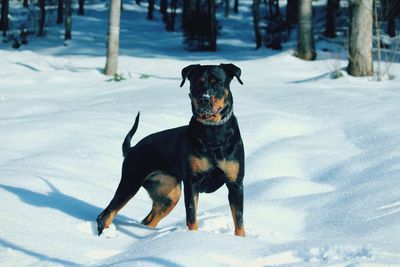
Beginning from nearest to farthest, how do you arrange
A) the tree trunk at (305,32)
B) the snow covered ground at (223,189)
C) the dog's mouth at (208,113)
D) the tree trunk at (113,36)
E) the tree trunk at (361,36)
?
the snow covered ground at (223,189)
the dog's mouth at (208,113)
the tree trunk at (361,36)
the tree trunk at (113,36)
the tree trunk at (305,32)

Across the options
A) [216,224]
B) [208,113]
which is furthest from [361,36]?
[208,113]

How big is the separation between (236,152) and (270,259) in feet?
2.56

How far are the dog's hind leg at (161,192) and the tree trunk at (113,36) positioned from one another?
35.7ft


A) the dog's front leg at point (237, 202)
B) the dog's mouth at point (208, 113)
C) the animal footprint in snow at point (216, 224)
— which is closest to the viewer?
the dog's mouth at point (208, 113)

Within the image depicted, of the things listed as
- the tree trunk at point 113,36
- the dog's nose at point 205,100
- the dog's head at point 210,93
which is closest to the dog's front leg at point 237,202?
the dog's head at point 210,93

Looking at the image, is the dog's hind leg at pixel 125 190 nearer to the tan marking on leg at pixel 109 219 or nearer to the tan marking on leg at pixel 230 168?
the tan marking on leg at pixel 109 219

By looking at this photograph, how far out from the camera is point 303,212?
5.24 m

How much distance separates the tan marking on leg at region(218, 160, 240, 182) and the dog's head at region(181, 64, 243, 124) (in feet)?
0.84

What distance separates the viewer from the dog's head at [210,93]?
12.7 feet

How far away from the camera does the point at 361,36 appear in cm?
1300

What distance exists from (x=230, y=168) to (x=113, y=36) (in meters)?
12.0

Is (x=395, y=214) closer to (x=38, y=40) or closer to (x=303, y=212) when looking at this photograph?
(x=303, y=212)

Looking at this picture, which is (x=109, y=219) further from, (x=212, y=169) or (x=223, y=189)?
(x=223, y=189)

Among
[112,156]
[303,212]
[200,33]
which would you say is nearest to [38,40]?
[200,33]
